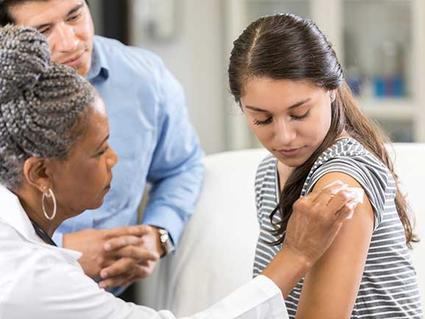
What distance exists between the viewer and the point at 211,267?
7.03 feet

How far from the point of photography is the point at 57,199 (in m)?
1.46

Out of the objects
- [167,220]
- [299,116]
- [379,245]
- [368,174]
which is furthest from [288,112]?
[167,220]

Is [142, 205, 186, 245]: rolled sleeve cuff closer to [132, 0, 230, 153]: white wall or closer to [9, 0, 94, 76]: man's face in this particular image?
[9, 0, 94, 76]: man's face

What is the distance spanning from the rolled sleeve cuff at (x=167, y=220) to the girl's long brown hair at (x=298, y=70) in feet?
1.99

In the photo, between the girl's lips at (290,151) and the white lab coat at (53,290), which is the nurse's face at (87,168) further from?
the girl's lips at (290,151)

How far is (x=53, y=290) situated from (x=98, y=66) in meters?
0.86

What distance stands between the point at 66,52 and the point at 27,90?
0.56m

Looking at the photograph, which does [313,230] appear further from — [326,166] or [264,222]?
[264,222]

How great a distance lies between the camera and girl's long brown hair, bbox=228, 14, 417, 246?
144 cm

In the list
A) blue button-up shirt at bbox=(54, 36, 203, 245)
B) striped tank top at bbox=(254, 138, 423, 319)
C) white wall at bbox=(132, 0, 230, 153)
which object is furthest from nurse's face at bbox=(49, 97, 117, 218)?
white wall at bbox=(132, 0, 230, 153)

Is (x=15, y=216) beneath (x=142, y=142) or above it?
above

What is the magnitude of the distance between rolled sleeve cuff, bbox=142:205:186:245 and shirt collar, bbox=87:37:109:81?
13.6 inches

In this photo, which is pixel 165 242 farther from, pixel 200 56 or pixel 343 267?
pixel 200 56

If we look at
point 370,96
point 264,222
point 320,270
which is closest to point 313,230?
point 320,270
